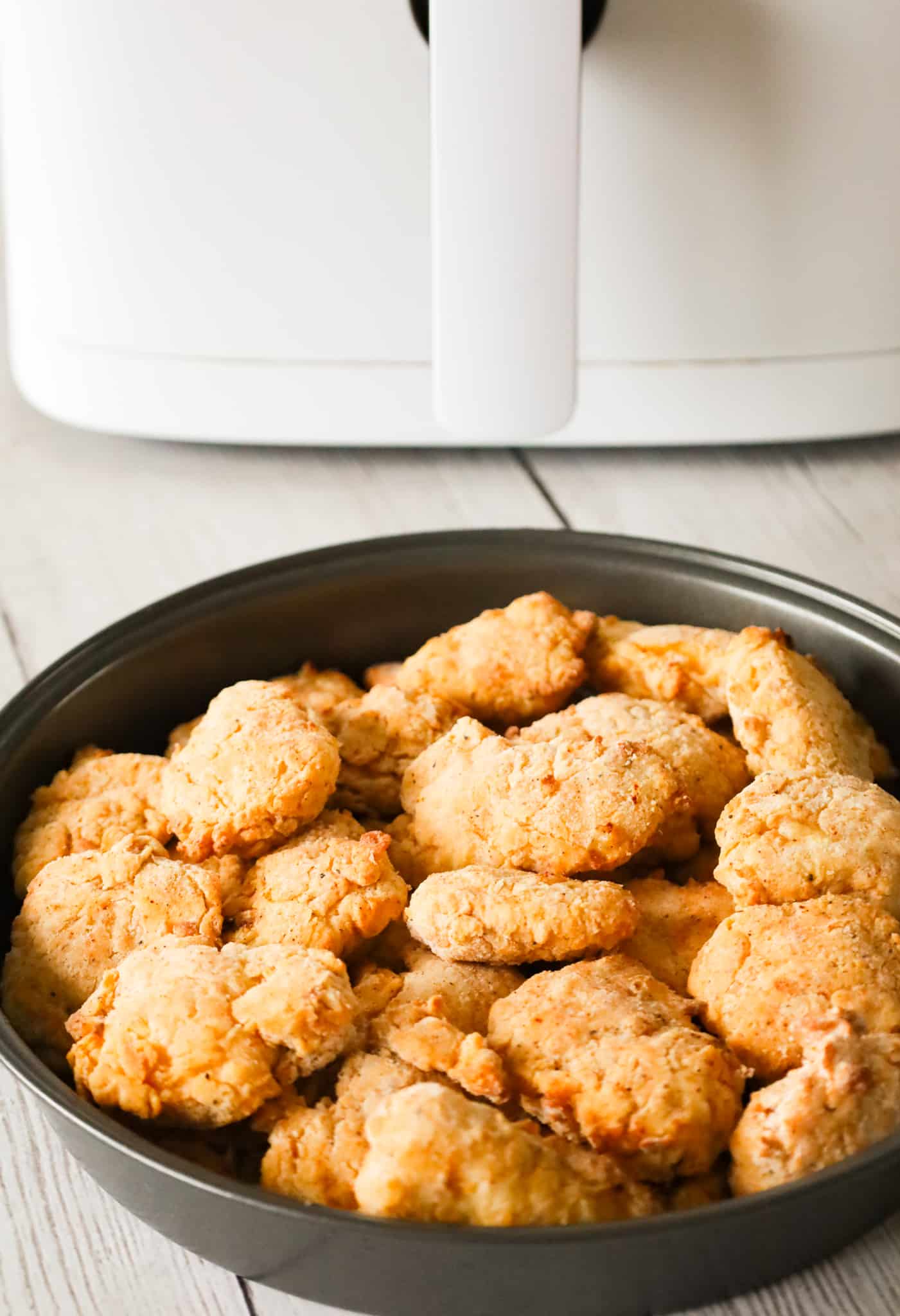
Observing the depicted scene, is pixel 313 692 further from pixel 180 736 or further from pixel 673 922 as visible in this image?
pixel 673 922

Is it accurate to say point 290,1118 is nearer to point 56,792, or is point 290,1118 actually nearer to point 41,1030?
point 41,1030

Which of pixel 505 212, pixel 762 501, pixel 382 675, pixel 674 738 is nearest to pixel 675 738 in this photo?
pixel 674 738

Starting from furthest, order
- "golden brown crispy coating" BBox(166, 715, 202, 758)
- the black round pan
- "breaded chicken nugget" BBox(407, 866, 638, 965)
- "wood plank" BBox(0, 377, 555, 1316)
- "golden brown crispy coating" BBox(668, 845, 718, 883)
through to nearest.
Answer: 1. "wood plank" BBox(0, 377, 555, 1316)
2. "golden brown crispy coating" BBox(166, 715, 202, 758)
3. "golden brown crispy coating" BBox(668, 845, 718, 883)
4. "breaded chicken nugget" BBox(407, 866, 638, 965)
5. the black round pan

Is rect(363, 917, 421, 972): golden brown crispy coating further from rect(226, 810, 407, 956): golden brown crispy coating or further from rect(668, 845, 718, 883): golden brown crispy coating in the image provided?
rect(668, 845, 718, 883): golden brown crispy coating

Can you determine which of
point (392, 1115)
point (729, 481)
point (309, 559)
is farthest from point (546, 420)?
point (392, 1115)

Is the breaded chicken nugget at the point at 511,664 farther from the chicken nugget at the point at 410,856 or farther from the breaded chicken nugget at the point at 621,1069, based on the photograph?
the breaded chicken nugget at the point at 621,1069

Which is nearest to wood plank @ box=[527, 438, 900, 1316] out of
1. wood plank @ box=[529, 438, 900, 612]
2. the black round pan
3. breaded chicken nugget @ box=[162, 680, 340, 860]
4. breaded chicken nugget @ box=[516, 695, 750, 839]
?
wood plank @ box=[529, 438, 900, 612]
